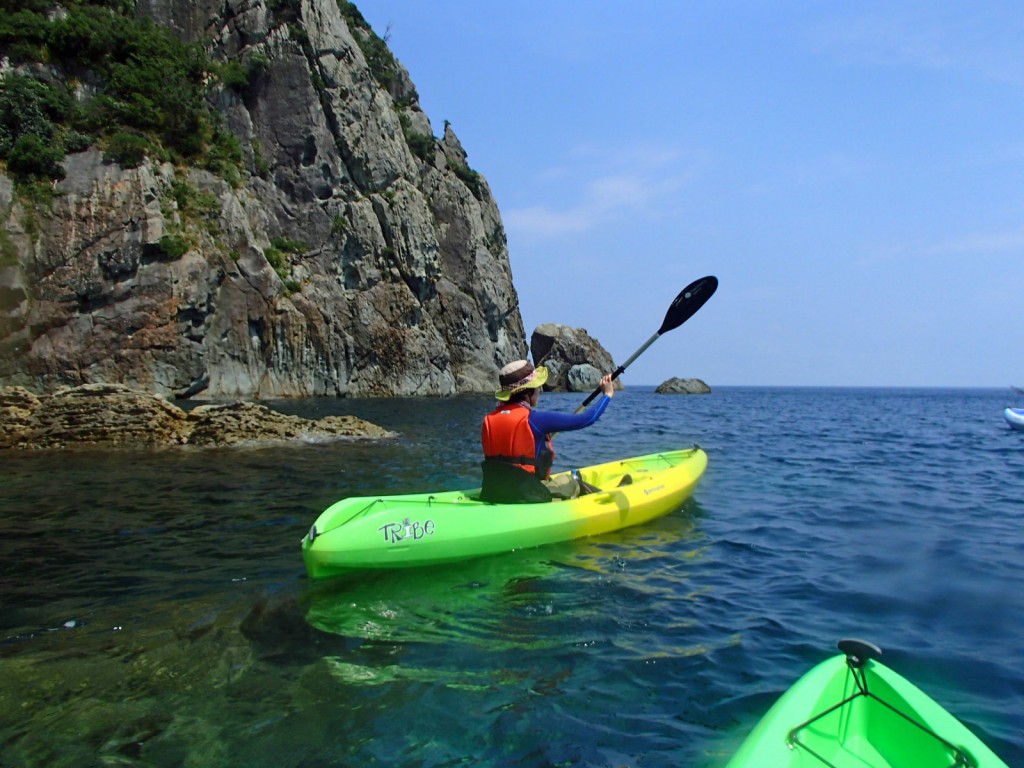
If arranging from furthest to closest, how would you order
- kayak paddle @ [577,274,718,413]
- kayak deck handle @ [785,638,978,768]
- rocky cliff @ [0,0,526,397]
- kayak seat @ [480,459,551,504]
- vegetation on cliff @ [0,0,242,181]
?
vegetation on cliff @ [0,0,242,181] < rocky cliff @ [0,0,526,397] < kayak paddle @ [577,274,718,413] < kayak seat @ [480,459,551,504] < kayak deck handle @ [785,638,978,768]

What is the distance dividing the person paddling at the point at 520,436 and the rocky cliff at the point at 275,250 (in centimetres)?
2662

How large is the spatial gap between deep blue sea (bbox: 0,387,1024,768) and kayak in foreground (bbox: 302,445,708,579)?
18cm

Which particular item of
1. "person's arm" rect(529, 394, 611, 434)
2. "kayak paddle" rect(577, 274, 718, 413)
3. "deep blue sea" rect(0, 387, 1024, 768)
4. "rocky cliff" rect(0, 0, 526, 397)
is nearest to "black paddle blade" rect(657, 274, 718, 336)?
"kayak paddle" rect(577, 274, 718, 413)

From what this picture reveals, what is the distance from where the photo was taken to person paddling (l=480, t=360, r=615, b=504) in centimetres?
668

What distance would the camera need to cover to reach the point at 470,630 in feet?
15.7

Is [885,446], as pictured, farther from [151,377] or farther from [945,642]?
[151,377]

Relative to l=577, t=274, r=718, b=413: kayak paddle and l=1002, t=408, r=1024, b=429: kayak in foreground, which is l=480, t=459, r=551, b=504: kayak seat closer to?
l=577, t=274, r=718, b=413: kayak paddle

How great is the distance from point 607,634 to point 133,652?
315cm

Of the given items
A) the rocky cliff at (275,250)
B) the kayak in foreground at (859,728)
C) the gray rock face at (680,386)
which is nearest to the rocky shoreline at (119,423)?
the kayak in foreground at (859,728)

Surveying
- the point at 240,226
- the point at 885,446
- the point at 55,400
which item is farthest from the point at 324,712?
the point at 240,226

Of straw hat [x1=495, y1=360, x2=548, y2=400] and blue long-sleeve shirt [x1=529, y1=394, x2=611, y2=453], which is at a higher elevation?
straw hat [x1=495, y1=360, x2=548, y2=400]

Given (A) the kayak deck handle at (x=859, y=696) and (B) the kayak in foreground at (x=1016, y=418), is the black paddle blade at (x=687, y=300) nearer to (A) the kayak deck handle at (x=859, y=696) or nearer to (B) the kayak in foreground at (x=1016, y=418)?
(A) the kayak deck handle at (x=859, y=696)

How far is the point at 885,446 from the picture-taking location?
57.0ft

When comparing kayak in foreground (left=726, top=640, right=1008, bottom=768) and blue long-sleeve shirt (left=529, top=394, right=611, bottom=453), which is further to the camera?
blue long-sleeve shirt (left=529, top=394, right=611, bottom=453)
